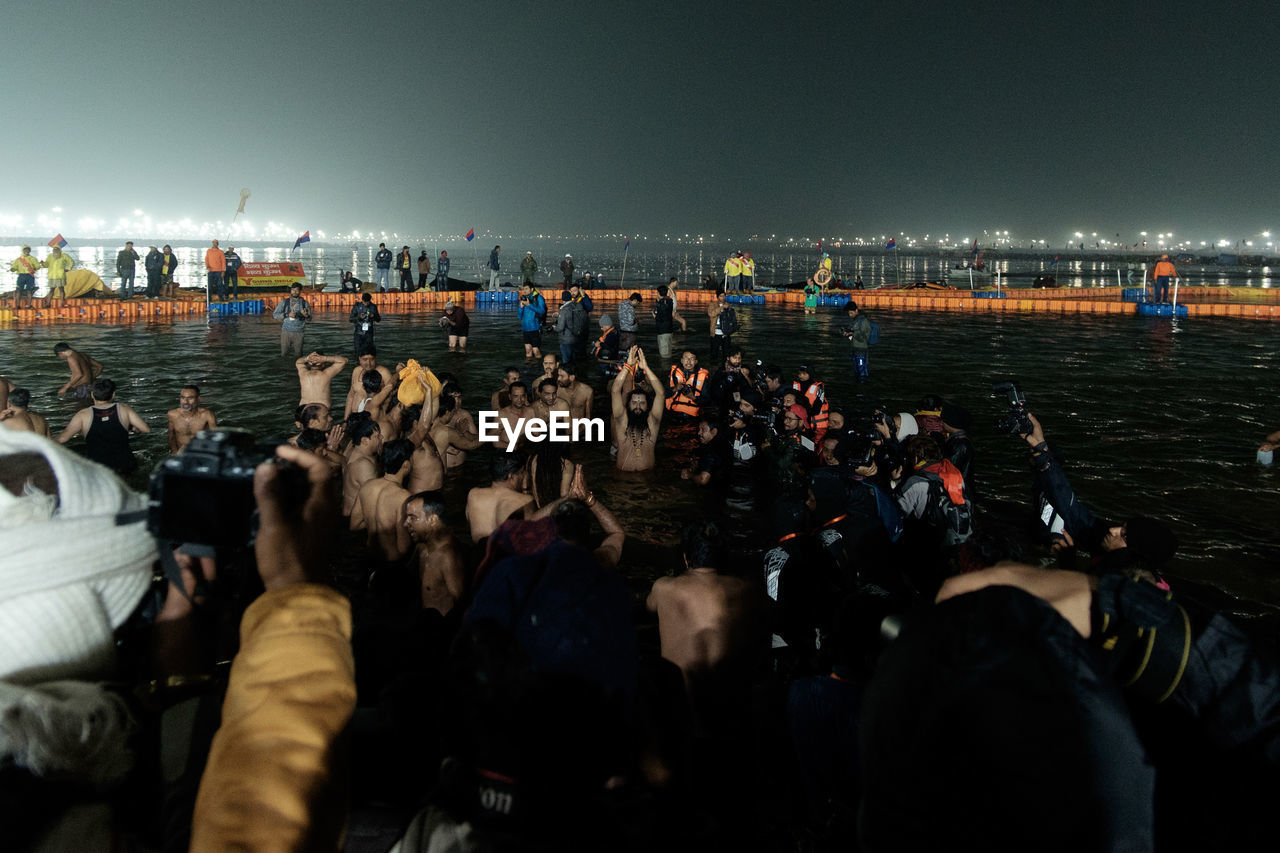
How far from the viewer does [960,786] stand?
1369 millimetres

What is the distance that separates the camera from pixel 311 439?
25.5ft

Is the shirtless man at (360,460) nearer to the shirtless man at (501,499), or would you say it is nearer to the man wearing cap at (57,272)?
the shirtless man at (501,499)

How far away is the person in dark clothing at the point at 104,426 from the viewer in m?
8.89

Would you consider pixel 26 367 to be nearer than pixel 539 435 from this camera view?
No

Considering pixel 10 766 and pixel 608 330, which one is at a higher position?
pixel 608 330

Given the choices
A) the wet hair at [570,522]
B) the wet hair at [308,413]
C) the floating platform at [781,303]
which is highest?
the floating platform at [781,303]

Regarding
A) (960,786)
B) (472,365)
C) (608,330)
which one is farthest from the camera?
(472,365)

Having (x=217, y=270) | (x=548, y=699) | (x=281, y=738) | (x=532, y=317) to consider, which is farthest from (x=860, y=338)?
(x=217, y=270)

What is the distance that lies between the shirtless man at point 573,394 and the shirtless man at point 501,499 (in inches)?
191

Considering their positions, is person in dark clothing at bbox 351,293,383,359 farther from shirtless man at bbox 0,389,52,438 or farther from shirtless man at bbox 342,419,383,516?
shirtless man at bbox 342,419,383,516

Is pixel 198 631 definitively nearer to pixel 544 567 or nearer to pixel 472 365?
pixel 544 567

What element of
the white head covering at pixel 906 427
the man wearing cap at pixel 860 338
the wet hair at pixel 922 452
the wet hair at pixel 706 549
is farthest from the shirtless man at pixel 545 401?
the man wearing cap at pixel 860 338

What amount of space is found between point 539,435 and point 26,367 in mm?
14264

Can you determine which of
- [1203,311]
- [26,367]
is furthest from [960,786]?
[1203,311]
